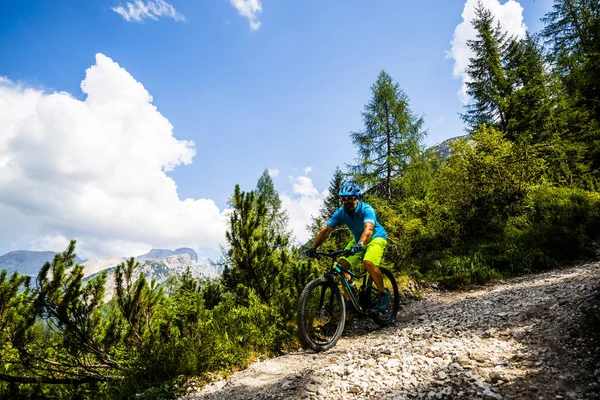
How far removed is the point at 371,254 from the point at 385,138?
14345mm

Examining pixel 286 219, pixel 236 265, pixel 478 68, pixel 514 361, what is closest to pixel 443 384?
pixel 514 361

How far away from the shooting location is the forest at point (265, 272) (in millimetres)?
4871

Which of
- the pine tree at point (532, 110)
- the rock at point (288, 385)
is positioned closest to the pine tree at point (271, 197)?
the pine tree at point (532, 110)

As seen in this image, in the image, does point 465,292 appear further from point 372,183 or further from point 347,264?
point 372,183

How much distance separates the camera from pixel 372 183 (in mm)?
17938

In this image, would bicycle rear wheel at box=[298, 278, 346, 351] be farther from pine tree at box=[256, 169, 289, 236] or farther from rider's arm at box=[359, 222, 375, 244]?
pine tree at box=[256, 169, 289, 236]

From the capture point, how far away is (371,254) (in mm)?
5250

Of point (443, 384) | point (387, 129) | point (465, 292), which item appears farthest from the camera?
point (387, 129)

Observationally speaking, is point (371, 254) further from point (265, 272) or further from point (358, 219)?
point (265, 272)

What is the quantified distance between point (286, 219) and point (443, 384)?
29943 millimetres

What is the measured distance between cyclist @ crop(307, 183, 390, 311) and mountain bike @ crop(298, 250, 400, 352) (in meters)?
0.18

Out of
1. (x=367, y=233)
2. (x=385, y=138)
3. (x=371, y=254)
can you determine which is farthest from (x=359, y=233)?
(x=385, y=138)

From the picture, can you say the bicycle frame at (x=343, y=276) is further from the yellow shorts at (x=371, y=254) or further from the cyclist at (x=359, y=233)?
the yellow shorts at (x=371, y=254)

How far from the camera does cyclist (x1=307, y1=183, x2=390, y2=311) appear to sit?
5.18 metres
